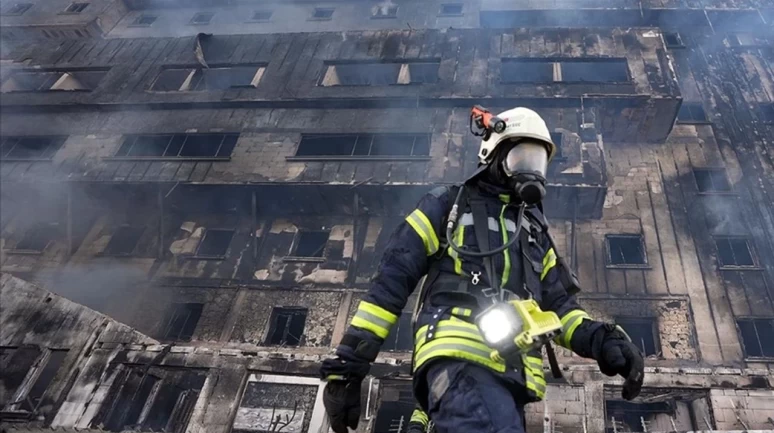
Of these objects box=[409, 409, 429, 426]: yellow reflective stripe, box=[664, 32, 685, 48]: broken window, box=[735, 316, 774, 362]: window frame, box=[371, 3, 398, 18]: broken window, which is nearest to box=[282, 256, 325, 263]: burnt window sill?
box=[409, 409, 429, 426]: yellow reflective stripe

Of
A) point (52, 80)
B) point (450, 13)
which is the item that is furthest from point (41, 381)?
point (450, 13)

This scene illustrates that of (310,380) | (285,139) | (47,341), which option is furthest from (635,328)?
(47,341)

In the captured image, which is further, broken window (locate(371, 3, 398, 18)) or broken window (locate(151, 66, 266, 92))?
broken window (locate(371, 3, 398, 18))

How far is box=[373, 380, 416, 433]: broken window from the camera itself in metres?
9.49

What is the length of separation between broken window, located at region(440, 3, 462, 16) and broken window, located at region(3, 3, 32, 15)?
965 inches

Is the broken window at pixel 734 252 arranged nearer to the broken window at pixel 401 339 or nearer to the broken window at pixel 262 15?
the broken window at pixel 401 339

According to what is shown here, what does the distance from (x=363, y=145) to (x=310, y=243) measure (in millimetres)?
3519

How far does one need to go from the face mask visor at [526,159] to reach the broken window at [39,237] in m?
16.7

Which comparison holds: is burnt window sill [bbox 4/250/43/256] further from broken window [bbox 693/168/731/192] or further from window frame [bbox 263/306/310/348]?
broken window [bbox 693/168/731/192]

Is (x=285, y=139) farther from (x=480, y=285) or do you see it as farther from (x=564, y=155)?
(x=480, y=285)

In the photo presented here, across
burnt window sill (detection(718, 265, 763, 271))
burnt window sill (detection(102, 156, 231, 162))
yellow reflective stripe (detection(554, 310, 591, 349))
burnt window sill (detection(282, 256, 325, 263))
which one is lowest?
yellow reflective stripe (detection(554, 310, 591, 349))

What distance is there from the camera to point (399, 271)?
141 inches

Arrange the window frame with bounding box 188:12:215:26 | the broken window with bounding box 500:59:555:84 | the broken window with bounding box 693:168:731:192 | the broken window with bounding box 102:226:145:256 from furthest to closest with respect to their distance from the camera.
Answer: the window frame with bounding box 188:12:215:26
the broken window with bounding box 500:59:555:84
the broken window with bounding box 102:226:145:256
the broken window with bounding box 693:168:731:192

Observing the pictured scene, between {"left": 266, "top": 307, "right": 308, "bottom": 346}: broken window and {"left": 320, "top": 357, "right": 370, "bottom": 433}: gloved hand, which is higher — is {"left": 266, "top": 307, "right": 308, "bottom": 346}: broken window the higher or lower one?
the higher one
